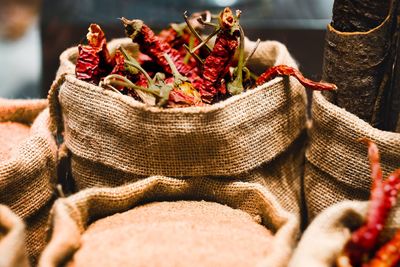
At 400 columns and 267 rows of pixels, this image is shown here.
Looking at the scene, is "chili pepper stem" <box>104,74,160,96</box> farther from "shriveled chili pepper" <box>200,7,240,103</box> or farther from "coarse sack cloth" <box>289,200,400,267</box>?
"coarse sack cloth" <box>289,200,400,267</box>

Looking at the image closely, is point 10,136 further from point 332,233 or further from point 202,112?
point 332,233

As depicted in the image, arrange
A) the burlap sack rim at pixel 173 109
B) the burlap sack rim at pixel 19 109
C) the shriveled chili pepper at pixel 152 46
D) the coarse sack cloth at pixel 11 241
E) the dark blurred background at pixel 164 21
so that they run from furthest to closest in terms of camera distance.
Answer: the dark blurred background at pixel 164 21 < the burlap sack rim at pixel 19 109 < the shriveled chili pepper at pixel 152 46 < the burlap sack rim at pixel 173 109 < the coarse sack cloth at pixel 11 241

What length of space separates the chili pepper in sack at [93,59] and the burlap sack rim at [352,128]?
543 millimetres

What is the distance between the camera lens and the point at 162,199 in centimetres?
140

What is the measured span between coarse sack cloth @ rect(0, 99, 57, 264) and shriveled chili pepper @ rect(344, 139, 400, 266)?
0.74 metres

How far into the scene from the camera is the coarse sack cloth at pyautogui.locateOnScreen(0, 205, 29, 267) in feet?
3.20

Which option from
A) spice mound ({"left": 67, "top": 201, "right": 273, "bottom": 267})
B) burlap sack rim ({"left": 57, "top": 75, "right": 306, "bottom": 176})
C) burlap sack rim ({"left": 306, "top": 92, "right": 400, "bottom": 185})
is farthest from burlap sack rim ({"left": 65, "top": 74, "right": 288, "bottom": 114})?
spice mound ({"left": 67, "top": 201, "right": 273, "bottom": 267})

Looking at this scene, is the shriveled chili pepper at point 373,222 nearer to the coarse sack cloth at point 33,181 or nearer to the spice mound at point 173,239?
the spice mound at point 173,239

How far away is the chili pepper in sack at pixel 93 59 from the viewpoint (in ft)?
4.75

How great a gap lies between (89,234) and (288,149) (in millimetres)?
570

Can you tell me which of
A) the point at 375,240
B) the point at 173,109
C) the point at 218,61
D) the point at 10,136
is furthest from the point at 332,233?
the point at 10,136

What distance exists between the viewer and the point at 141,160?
54.2 inches

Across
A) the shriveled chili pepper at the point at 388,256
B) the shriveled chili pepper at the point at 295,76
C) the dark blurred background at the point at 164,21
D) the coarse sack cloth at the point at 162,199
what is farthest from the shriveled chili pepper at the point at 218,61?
the shriveled chili pepper at the point at 388,256

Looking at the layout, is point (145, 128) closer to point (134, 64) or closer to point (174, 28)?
point (134, 64)
